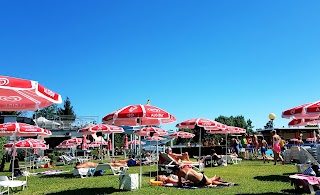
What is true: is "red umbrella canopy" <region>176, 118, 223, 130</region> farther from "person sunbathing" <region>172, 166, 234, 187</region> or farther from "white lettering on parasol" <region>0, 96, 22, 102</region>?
"white lettering on parasol" <region>0, 96, 22, 102</region>

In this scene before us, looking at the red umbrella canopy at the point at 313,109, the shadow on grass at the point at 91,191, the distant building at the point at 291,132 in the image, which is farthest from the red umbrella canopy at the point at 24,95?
the distant building at the point at 291,132

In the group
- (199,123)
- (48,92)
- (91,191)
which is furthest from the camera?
(199,123)

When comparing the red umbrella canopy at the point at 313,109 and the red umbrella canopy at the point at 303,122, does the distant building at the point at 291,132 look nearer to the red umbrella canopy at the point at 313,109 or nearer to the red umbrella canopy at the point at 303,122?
the red umbrella canopy at the point at 303,122

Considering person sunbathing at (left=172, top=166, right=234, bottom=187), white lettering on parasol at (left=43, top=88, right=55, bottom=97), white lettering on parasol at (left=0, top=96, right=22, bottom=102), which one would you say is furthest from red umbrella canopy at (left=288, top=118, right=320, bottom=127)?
white lettering on parasol at (left=0, top=96, right=22, bottom=102)

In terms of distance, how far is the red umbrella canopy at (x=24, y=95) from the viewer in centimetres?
472

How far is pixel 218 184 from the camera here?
10.0 m

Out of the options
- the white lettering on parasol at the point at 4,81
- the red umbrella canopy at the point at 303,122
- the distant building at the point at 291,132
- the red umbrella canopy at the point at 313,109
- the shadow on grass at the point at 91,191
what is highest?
the white lettering on parasol at the point at 4,81

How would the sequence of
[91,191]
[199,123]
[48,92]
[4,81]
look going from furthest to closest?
[199,123] → [91,191] → [48,92] → [4,81]

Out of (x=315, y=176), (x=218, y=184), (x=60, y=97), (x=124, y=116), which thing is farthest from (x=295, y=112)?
(x=60, y=97)

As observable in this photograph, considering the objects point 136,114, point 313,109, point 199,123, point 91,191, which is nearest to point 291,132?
point 199,123

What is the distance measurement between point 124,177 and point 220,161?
33.1 feet

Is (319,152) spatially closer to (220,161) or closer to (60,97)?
(220,161)

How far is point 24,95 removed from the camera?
561 centimetres

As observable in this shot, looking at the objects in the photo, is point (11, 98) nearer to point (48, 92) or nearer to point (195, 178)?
point (48, 92)
